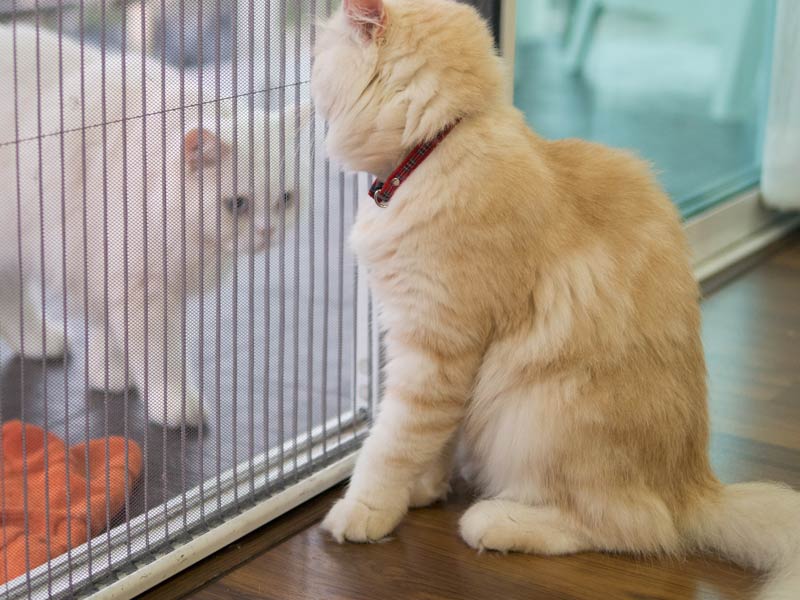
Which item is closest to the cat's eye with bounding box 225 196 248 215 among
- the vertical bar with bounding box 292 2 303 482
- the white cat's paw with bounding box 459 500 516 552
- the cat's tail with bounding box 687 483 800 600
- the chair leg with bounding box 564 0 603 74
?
the vertical bar with bounding box 292 2 303 482

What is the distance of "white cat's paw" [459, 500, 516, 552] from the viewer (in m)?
1.70

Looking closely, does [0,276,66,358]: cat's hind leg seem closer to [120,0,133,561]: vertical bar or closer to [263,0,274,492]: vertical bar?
[120,0,133,561]: vertical bar

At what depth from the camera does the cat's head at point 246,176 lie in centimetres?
162

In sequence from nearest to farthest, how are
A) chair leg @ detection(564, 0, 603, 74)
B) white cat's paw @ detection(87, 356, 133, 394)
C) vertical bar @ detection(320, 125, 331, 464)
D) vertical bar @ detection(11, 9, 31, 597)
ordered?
1. vertical bar @ detection(11, 9, 31, 597)
2. white cat's paw @ detection(87, 356, 133, 394)
3. vertical bar @ detection(320, 125, 331, 464)
4. chair leg @ detection(564, 0, 603, 74)

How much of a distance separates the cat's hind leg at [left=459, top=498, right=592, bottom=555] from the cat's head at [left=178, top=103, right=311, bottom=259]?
0.57 metres

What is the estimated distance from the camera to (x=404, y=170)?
1608mm

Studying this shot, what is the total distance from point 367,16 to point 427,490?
796mm

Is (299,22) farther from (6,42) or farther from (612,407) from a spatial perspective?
(612,407)

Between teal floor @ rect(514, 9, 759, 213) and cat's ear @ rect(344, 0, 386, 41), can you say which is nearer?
cat's ear @ rect(344, 0, 386, 41)

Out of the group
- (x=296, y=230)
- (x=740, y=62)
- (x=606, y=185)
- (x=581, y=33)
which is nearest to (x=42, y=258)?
(x=296, y=230)

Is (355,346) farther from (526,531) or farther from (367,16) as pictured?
(367,16)

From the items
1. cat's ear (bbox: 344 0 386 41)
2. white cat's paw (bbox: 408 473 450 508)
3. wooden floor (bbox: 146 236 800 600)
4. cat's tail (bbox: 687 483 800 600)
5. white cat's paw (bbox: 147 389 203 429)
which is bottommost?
wooden floor (bbox: 146 236 800 600)

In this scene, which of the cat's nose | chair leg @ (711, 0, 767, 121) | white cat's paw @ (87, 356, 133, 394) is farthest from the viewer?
chair leg @ (711, 0, 767, 121)

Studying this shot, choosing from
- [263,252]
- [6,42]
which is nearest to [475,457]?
[263,252]
